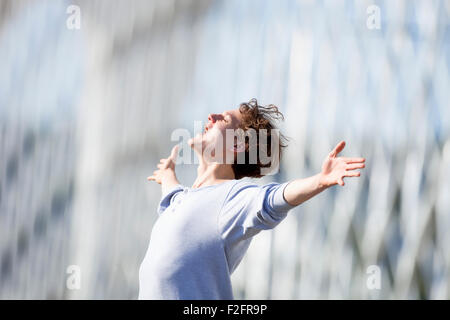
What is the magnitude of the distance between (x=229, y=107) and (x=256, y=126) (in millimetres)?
2044

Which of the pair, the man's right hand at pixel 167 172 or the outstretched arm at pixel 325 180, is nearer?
the outstretched arm at pixel 325 180

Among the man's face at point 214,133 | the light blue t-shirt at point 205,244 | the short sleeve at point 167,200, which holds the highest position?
the man's face at point 214,133

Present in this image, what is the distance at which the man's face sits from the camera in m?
1.91

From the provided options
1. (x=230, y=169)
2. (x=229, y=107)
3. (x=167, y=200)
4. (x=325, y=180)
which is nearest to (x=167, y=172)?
(x=167, y=200)

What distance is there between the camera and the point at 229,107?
4035 millimetres

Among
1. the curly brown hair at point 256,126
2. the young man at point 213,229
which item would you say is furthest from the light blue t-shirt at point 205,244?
the curly brown hair at point 256,126

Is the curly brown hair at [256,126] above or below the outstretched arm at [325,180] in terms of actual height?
above

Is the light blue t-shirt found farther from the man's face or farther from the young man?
the man's face

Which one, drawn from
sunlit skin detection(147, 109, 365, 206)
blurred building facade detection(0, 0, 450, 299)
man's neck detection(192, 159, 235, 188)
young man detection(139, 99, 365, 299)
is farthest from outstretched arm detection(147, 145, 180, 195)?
blurred building facade detection(0, 0, 450, 299)

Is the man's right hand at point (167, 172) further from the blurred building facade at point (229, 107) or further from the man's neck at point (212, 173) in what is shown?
the blurred building facade at point (229, 107)

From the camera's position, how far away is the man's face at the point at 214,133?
1906 millimetres

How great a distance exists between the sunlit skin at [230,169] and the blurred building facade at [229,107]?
159 centimetres

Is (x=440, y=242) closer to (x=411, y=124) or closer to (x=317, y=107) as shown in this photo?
(x=411, y=124)
